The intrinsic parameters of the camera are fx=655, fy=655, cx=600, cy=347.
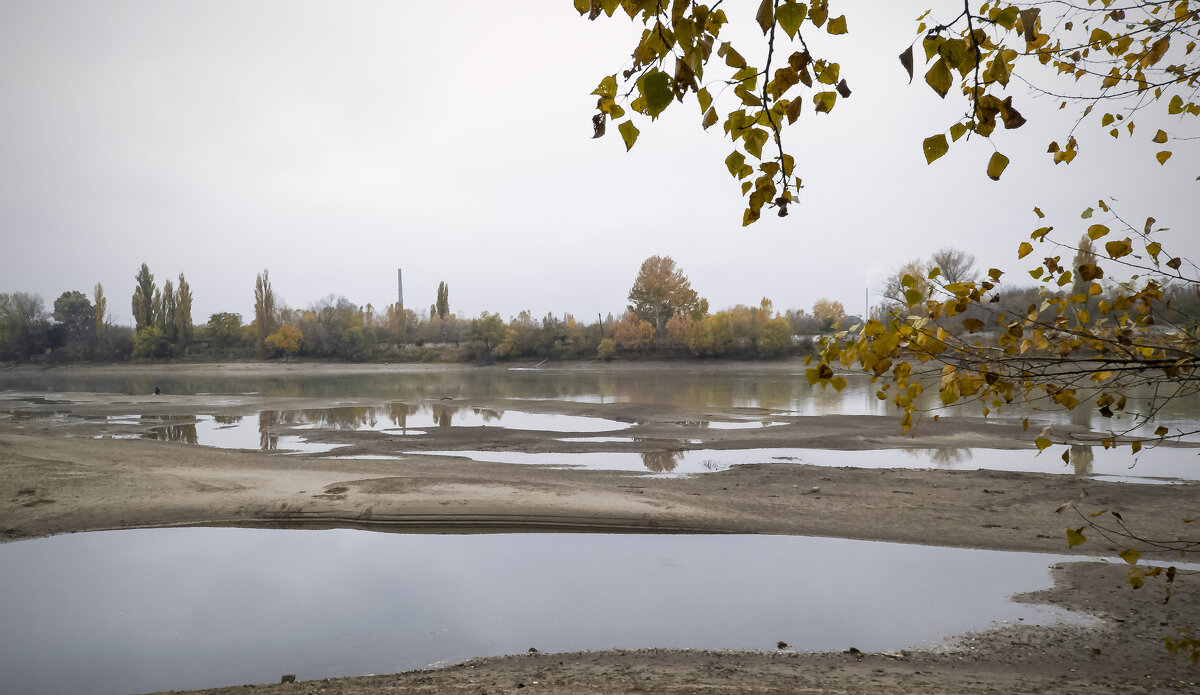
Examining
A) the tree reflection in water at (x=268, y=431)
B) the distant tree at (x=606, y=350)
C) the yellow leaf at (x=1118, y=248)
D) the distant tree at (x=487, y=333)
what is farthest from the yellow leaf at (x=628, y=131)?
the distant tree at (x=487, y=333)

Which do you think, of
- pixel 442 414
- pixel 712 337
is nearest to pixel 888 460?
pixel 442 414

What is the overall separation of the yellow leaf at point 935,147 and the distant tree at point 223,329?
86.6 m

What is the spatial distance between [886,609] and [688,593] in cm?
209

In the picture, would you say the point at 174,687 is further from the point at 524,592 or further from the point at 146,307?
the point at 146,307

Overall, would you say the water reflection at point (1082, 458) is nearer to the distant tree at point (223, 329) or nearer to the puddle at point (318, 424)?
the puddle at point (318, 424)

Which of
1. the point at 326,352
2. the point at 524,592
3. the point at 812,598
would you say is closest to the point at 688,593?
the point at 812,598

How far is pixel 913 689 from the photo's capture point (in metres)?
4.81

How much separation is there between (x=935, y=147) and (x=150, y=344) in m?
87.9

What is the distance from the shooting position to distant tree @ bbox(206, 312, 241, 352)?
76.8 meters

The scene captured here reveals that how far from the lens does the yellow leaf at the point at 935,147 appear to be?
175 centimetres

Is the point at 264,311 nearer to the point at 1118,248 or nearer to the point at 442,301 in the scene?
the point at 442,301

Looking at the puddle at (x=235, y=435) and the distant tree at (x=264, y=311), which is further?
the distant tree at (x=264, y=311)

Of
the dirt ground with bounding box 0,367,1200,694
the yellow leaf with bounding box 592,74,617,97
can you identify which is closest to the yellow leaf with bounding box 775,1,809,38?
the yellow leaf with bounding box 592,74,617,97

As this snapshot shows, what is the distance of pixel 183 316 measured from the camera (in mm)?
76188
